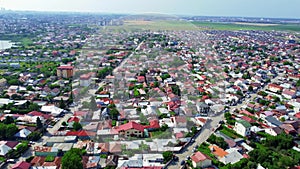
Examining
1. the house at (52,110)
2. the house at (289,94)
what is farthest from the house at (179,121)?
the house at (289,94)

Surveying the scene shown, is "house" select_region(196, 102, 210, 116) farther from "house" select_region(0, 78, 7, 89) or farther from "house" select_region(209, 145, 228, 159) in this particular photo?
"house" select_region(0, 78, 7, 89)

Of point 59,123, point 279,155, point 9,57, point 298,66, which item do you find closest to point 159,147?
point 279,155

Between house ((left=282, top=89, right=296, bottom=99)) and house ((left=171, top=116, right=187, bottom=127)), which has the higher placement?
house ((left=282, top=89, right=296, bottom=99))

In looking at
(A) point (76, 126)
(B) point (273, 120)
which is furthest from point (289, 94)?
(A) point (76, 126)

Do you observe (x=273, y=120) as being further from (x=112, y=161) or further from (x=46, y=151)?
(x=46, y=151)

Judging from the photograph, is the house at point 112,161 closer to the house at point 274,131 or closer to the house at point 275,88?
the house at point 274,131

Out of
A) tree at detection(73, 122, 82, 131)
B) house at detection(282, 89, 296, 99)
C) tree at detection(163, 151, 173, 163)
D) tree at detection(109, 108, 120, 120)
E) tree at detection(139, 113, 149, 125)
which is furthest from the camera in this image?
house at detection(282, 89, 296, 99)

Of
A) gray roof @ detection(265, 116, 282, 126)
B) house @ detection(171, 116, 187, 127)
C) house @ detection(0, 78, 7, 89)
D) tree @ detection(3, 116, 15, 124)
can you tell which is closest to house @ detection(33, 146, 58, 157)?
tree @ detection(3, 116, 15, 124)
